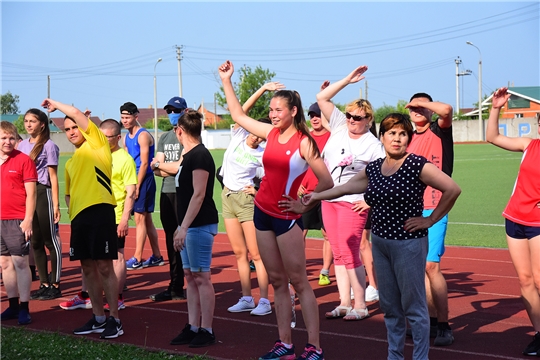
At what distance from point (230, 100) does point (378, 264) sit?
6.33 ft

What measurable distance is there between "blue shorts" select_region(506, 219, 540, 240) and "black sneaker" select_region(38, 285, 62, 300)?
557cm

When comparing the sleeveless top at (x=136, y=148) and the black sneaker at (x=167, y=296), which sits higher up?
the sleeveless top at (x=136, y=148)

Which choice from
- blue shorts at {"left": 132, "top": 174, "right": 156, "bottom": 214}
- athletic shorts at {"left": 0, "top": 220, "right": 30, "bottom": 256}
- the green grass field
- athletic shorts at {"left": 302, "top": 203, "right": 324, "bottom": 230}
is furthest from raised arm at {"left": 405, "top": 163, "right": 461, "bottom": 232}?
the green grass field

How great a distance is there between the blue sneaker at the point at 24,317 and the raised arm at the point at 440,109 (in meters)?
4.56

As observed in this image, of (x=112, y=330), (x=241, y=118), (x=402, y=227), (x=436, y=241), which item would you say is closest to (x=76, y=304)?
(x=112, y=330)

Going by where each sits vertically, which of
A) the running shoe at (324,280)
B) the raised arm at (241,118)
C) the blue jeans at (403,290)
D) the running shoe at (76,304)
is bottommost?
the running shoe at (324,280)

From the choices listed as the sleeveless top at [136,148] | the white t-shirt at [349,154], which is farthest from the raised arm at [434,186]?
the sleeveless top at [136,148]

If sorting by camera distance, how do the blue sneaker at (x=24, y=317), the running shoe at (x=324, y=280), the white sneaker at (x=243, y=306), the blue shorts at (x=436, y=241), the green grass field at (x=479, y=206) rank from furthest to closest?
1. the green grass field at (x=479, y=206)
2. the running shoe at (x=324, y=280)
3. the white sneaker at (x=243, y=306)
4. the blue sneaker at (x=24, y=317)
5. the blue shorts at (x=436, y=241)

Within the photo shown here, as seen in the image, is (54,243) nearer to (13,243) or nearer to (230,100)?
(13,243)

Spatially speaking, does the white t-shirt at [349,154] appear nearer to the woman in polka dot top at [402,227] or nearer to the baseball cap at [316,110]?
the baseball cap at [316,110]

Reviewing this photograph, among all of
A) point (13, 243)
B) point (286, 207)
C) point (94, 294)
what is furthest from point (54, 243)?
point (286, 207)

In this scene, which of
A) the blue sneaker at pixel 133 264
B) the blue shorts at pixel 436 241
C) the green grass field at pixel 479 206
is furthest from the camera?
the green grass field at pixel 479 206

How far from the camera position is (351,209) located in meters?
6.94

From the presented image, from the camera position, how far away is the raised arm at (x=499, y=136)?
586 cm
